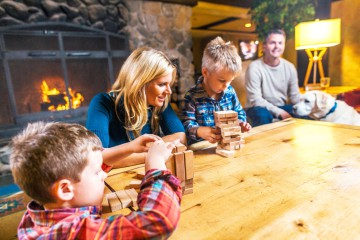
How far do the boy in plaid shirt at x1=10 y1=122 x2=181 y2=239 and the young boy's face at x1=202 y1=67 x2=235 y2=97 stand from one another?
36.4 inches

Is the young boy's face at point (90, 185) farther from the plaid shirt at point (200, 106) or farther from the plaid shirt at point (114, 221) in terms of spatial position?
the plaid shirt at point (200, 106)

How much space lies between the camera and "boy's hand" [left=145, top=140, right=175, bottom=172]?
0.59m

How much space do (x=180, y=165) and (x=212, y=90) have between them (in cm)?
86

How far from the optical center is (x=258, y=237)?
51 centimetres

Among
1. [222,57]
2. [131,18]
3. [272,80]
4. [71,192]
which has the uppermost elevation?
[131,18]

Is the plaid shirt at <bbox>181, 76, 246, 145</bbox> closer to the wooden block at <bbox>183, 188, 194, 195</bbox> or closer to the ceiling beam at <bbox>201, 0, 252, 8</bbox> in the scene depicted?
the wooden block at <bbox>183, 188, 194, 195</bbox>

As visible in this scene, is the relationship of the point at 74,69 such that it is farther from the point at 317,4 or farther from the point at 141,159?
the point at 317,4

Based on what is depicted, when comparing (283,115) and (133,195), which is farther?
(283,115)

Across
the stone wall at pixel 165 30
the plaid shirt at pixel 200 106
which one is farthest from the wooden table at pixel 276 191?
the stone wall at pixel 165 30

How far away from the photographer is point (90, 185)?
20.6 inches

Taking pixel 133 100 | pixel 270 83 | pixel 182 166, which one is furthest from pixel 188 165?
pixel 270 83

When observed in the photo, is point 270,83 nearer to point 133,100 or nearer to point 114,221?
point 133,100

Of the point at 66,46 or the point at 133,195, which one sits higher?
the point at 66,46

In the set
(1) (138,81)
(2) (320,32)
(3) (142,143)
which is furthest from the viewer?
(2) (320,32)
